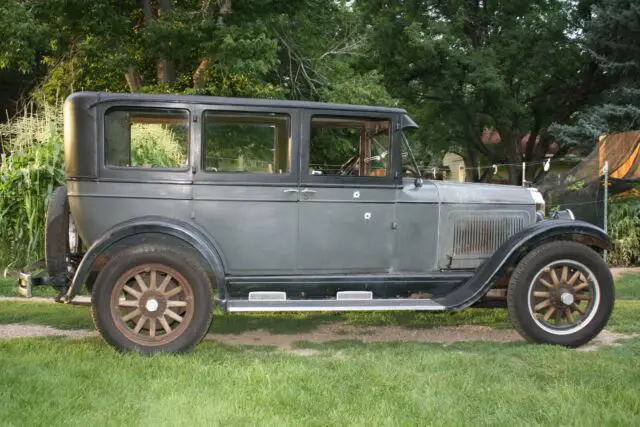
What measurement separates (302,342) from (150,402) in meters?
2.06

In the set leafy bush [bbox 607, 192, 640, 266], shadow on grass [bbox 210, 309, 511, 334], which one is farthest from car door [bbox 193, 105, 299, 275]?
leafy bush [bbox 607, 192, 640, 266]

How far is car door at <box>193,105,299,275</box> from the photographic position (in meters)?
5.30

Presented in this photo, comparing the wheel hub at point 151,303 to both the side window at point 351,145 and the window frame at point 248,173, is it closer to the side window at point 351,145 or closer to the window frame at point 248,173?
the window frame at point 248,173

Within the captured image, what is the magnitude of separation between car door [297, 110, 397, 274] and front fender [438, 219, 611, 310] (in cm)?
67

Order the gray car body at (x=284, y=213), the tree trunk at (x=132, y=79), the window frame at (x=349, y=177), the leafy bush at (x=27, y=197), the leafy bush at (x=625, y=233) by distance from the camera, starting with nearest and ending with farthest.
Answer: the gray car body at (x=284, y=213)
the window frame at (x=349, y=177)
the leafy bush at (x=27, y=197)
the leafy bush at (x=625, y=233)
the tree trunk at (x=132, y=79)

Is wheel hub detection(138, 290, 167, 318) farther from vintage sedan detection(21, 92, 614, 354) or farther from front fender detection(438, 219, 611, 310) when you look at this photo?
front fender detection(438, 219, 611, 310)

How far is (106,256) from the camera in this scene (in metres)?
5.12

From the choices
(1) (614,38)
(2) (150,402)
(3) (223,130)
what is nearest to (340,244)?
(3) (223,130)

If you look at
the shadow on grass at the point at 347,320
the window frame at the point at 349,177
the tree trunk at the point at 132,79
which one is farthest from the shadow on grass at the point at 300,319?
the tree trunk at the point at 132,79

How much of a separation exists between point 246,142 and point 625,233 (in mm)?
8675

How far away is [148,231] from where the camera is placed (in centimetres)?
507

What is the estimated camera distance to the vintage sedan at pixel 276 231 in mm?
5074

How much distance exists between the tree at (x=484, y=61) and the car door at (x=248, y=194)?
17.8 m

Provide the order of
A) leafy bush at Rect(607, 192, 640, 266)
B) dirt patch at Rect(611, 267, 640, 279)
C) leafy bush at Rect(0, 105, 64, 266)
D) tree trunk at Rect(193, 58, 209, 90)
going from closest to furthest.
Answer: leafy bush at Rect(0, 105, 64, 266), dirt patch at Rect(611, 267, 640, 279), leafy bush at Rect(607, 192, 640, 266), tree trunk at Rect(193, 58, 209, 90)
